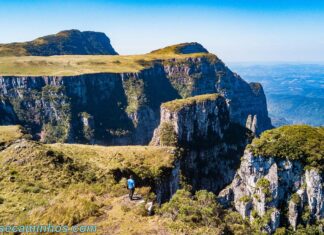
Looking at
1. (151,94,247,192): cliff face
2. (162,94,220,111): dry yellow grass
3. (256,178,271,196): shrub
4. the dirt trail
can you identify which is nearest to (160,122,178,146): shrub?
(151,94,247,192): cliff face

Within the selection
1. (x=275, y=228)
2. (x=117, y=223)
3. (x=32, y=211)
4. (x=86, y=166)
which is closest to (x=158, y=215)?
(x=117, y=223)

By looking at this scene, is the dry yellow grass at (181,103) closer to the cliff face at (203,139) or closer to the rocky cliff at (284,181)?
the cliff face at (203,139)

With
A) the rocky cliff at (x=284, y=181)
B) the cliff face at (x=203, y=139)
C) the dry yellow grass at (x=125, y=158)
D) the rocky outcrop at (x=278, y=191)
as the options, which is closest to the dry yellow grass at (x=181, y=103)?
the cliff face at (x=203, y=139)

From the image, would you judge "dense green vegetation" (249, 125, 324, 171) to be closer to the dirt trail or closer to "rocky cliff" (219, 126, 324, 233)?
"rocky cliff" (219, 126, 324, 233)

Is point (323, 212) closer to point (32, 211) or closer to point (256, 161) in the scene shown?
point (256, 161)

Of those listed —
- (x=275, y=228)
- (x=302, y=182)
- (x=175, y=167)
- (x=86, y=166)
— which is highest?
(x=86, y=166)

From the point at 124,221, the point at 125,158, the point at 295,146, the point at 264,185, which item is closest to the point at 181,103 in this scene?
the point at 264,185
